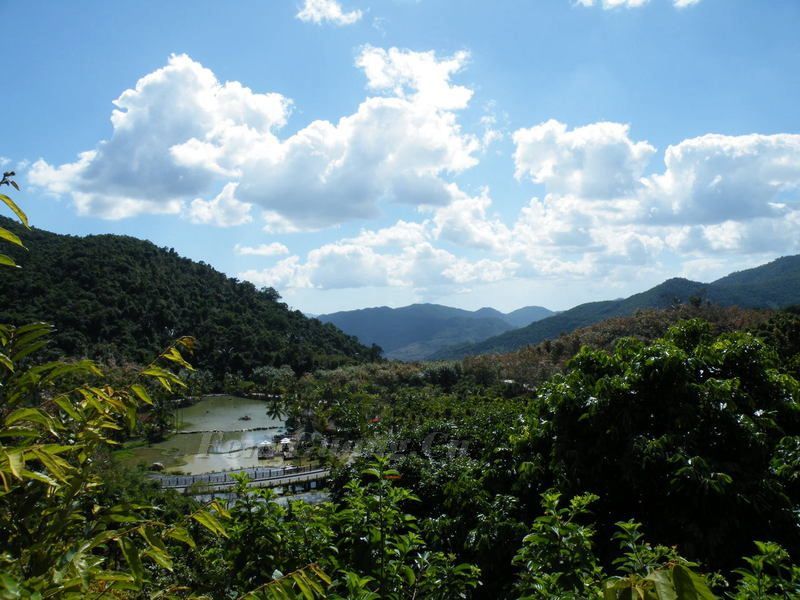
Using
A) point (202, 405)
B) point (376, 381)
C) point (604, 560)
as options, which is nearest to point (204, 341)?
point (202, 405)

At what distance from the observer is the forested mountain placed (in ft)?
211

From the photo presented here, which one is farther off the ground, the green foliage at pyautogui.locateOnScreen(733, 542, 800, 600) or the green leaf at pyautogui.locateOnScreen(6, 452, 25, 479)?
the green leaf at pyautogui.locateOnScreen(6, 452, 25, 479)

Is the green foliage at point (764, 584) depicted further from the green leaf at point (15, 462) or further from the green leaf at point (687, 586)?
the green leaf at point (15, 462)

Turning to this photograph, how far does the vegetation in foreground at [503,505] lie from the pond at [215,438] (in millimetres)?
25910

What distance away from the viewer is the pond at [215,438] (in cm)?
3741

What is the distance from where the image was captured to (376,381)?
59469mm

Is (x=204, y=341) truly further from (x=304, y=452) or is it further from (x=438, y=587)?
(x=438, y=587)

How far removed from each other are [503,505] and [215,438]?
45.7 meters

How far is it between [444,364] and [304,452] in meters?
22.0

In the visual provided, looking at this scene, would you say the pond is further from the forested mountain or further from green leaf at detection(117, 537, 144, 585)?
green leaf at detection(117, 537, 144, 585)

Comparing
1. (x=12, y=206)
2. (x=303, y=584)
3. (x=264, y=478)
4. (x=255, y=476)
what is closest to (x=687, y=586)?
(x=303, y=584)

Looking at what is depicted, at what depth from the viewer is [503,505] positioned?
15.9 ft

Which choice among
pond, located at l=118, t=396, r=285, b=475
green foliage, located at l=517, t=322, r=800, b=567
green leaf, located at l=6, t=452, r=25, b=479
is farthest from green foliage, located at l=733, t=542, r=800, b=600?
pond, located at l=118, t=396, r=285, b=475

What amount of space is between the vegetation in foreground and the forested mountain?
54.7 meters
